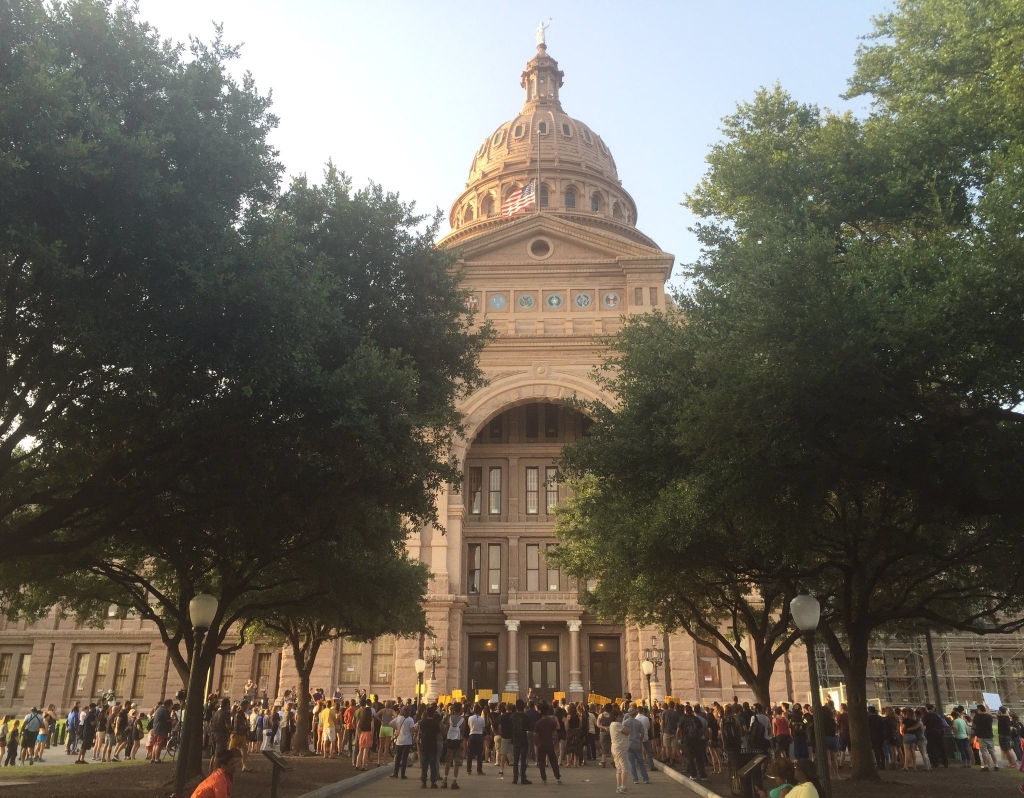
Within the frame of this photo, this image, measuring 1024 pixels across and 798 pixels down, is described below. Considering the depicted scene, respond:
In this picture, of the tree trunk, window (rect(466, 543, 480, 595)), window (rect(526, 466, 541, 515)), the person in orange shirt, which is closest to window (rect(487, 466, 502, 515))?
window (rect(526, 466, 541, 515))

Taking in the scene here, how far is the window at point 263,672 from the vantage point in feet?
148

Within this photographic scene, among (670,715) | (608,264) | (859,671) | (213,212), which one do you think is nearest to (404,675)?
(670,715)

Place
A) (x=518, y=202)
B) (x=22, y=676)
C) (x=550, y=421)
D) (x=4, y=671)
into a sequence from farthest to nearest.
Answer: (x=518, y=202), (x=550, y=421), (x=4, y=671), (x=22, y=676)

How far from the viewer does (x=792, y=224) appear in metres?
13.8

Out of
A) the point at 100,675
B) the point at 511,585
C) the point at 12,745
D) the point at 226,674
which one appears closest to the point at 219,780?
the point at 12,745

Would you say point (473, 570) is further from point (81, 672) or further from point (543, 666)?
point (81, 672)

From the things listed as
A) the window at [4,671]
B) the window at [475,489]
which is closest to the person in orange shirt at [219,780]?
the window at [475,489]

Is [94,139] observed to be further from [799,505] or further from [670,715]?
[670,715]

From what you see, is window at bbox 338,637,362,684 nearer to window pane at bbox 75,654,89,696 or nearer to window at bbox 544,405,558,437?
window at bbox 544,405,558,437

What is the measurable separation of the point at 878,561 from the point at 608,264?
1078 inches

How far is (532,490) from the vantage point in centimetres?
4772

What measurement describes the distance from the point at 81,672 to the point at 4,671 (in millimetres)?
4860

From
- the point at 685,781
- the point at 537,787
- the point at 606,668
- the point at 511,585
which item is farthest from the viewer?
the point at 511,585

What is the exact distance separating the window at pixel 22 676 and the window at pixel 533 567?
2801cm
